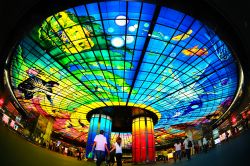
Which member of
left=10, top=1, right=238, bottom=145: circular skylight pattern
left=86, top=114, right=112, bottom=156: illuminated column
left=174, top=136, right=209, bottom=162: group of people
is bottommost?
left=174, top=136, right=209, bottom=162: group of people

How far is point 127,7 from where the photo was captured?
1434 cm

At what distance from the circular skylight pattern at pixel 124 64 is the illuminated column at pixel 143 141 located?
8.26 ft

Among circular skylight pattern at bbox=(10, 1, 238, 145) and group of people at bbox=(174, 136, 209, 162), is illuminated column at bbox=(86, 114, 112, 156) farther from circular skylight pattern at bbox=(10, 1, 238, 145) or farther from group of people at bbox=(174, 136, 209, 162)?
group of people at bbox=(174, 136, 209, 162)

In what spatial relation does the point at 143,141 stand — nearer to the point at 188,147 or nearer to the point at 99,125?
the point at 99,125

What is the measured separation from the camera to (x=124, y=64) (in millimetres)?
21281

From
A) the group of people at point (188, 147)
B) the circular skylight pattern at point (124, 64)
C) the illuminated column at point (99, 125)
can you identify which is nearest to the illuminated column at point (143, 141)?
the circular skylight pattern at point (124, 64)

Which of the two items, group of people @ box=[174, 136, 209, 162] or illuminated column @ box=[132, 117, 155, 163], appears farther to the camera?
illuminated column @ box=[132, 117, 155, 163]

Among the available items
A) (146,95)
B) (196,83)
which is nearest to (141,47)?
(196,83)

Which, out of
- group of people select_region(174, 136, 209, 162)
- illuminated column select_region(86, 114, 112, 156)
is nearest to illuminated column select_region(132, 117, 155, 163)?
illuminated column select_region(86, 114, 112, 156)

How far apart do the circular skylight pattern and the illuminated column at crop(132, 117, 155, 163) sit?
252cm

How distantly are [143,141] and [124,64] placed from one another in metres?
14.3

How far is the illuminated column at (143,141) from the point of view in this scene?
2988 cm

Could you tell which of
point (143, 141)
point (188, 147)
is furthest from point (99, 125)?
point (188, 147)

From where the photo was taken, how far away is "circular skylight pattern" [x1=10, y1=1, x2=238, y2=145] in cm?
1555
